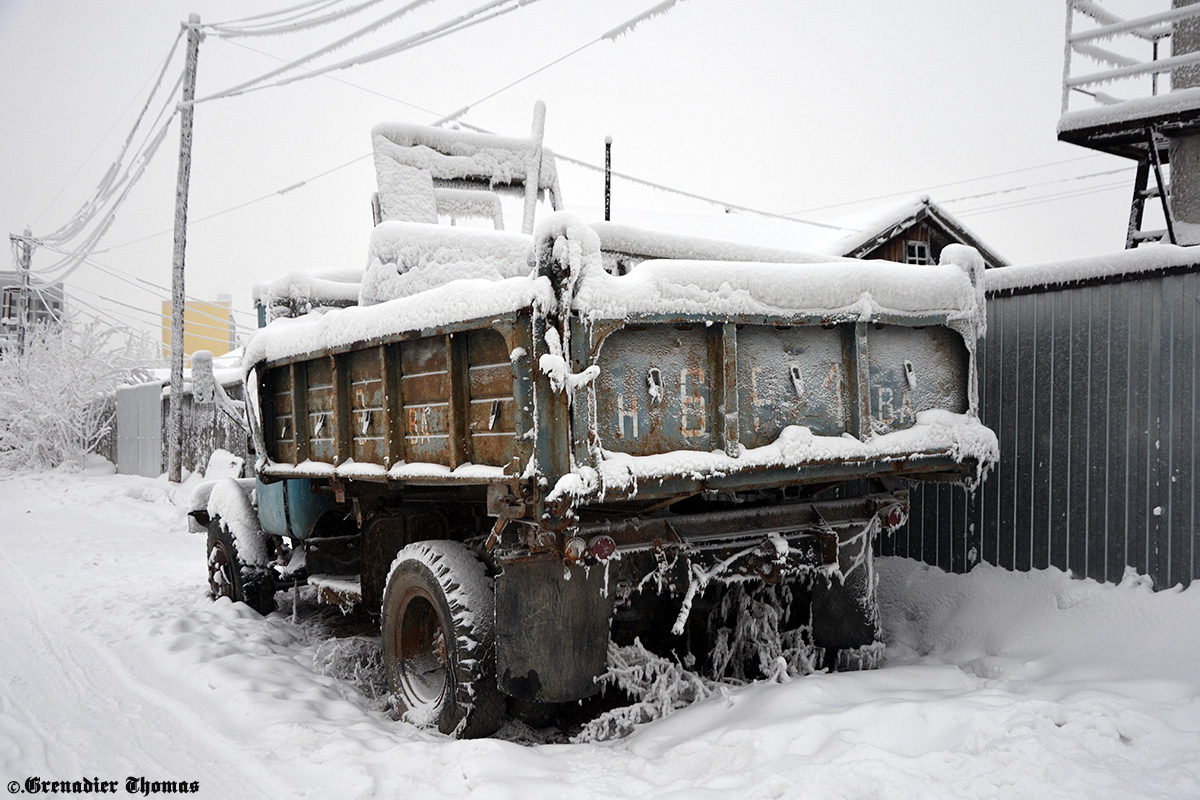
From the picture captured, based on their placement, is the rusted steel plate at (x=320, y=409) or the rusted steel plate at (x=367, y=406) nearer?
the rusted steel plate at (x=367, y=406)

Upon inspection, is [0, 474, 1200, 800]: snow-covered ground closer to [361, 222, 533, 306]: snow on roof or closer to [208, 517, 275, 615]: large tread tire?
[208, 517, 275, 615]: large tread tire

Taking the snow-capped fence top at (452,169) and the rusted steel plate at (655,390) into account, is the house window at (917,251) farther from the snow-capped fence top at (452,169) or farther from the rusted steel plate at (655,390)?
the rusted steel plate at (655,390)

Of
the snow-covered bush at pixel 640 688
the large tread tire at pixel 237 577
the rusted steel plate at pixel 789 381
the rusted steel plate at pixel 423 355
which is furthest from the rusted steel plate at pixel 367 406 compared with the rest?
the large tread tire at pixel 237 577

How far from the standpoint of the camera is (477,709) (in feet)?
12.6

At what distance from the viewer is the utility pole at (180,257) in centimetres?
1551

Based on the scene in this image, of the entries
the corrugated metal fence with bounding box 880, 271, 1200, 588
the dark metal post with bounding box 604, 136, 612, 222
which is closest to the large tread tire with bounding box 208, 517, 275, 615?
the corrugated metal fence with bounding box 880, 271, 1200, 588

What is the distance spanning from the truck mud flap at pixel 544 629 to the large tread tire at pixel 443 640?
0.24 meters

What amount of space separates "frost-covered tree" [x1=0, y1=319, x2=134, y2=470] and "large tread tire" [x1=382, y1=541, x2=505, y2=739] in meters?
21.4

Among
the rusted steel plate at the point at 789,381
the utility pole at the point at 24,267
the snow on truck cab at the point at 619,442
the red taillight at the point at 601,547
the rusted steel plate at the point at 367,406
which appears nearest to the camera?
the snow on truck cab at the point at 619,442

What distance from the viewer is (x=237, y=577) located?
6.54 m

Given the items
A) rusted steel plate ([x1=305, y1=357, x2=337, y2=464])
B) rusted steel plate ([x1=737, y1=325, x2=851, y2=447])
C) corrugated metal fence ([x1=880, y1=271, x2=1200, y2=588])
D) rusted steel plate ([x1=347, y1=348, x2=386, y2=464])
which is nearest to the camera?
rusted steel plate ([x1=737, y1=325, x2=851, y2=447])

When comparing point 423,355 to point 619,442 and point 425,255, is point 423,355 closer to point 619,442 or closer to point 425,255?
point 425,255

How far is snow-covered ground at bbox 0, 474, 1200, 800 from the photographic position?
10.0 ft

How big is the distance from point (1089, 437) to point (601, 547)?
3.41 metres
